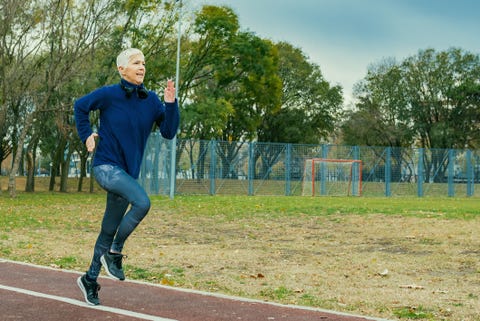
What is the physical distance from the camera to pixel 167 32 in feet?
134

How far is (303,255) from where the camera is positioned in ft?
35.1

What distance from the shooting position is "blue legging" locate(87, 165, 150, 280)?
5648 mm

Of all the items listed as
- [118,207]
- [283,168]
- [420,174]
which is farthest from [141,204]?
[420,174]

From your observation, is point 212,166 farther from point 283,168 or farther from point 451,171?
point 451,171

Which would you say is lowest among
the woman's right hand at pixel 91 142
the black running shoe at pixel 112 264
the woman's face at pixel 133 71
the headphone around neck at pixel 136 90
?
the black running shoe at pixel 112 264

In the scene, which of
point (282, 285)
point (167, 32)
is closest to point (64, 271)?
point (282, 285)

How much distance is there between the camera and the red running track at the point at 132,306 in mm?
5660

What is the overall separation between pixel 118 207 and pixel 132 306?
2.82 ft

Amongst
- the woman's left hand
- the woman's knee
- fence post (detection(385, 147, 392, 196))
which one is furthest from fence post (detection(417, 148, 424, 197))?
the woman's knee

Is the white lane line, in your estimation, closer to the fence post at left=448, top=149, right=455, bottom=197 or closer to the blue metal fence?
the blue metal fence

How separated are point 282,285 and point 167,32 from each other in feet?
113

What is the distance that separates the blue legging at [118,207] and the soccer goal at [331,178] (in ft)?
107

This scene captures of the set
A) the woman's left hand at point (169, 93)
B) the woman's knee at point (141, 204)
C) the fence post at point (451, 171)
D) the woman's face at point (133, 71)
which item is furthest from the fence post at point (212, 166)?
the woman's knee at point (141, 204)

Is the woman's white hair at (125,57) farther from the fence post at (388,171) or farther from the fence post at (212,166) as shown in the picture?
the fence post at (388,171)
